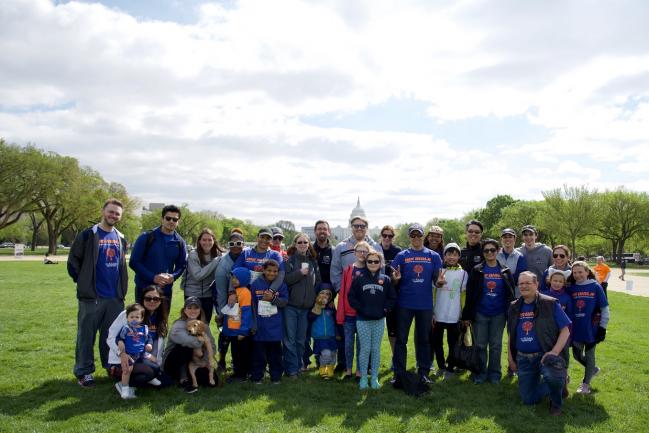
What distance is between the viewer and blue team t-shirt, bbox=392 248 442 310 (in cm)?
682

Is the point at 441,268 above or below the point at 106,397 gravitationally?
above

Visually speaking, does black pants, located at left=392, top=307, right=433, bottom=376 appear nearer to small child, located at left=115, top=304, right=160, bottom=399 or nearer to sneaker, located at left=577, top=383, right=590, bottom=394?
sneaker, located at left=577, top=383, right=590, bottom=394

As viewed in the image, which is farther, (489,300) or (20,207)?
(20,207)

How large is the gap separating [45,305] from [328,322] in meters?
9.80

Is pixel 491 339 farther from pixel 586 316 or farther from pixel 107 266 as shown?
pixel 107 266

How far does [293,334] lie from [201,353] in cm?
136

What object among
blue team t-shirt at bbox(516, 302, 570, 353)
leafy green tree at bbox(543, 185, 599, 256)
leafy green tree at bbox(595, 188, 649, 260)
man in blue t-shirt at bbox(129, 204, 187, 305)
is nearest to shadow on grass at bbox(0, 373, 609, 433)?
blue team t-shirt at bbox(516, 302, 570, 353)

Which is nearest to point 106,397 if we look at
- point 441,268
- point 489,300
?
point 441,268

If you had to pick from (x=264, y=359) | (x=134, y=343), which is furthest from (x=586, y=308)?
(x=134, y=343)

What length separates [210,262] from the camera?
726cm

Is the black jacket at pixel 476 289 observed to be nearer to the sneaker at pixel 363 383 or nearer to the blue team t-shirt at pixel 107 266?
the sneaker at pixel 363 383

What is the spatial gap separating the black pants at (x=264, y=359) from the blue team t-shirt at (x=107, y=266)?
82.7 inches

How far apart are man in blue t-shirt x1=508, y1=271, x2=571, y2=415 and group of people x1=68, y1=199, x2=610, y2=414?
0.04 ft

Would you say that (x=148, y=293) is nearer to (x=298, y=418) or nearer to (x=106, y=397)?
(x=106, y=397)
